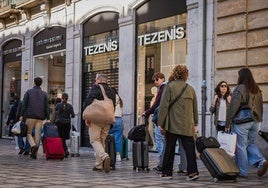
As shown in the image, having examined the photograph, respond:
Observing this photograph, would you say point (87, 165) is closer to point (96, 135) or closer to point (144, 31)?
point (96, 135)

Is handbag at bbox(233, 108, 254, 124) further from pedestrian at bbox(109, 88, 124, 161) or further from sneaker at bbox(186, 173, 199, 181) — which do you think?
pedestrian at bbox(109, 88, 124, 161)

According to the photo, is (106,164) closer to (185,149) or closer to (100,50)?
(185,149)

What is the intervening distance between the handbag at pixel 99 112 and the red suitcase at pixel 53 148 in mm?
3017

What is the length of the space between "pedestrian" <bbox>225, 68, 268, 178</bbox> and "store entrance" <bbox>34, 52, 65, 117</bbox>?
11675 millimetres

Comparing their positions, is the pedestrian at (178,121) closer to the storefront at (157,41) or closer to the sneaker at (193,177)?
the sneaker at (193,177)

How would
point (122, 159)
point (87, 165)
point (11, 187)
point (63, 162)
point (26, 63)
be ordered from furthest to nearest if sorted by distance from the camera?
point (26, 63) → point (122, 159) → point (63, 162) → point (87, 165) → point (11, 187)

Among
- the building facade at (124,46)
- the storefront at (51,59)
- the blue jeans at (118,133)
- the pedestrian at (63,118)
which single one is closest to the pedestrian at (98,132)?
the blue jeans at (118,133)

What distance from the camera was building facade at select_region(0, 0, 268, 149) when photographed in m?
12.3

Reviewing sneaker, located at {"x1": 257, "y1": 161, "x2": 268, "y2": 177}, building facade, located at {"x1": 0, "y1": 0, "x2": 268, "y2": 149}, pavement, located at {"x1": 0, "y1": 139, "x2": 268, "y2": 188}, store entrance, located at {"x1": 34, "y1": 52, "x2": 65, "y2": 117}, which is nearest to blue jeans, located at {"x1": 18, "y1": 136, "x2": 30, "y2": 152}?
pavement, located at {"x1": 0, "y1": 139, "x2": 268, "y2": 188}

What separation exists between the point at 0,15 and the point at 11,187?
17.2 meters

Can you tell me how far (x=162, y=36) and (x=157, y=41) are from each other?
0.26 meters

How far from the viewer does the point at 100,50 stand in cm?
1686

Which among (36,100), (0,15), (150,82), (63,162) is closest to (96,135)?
(63,162)

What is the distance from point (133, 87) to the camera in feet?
49.4
